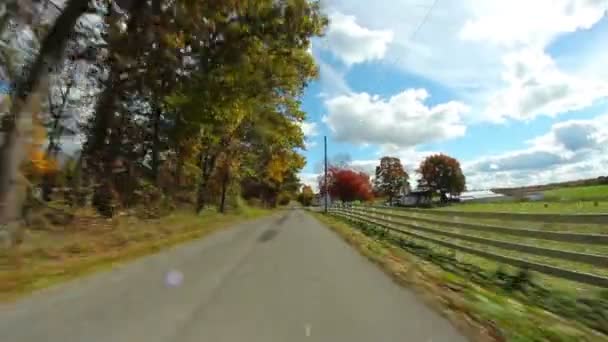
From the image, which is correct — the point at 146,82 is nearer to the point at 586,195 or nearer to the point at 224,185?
the point at 224,185

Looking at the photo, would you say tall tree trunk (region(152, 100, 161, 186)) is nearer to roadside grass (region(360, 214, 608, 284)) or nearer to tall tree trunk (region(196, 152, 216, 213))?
tall tree trunk (region(196, 152, 216, 213))

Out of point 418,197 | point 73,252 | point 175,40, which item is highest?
point 175,40

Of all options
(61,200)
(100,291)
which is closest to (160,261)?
(100,291)

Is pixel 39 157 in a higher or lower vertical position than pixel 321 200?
lower

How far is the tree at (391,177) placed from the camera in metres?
120

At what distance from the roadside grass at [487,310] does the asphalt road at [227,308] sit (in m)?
0.32

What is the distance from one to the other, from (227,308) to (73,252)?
7.71 meters

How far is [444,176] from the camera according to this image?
113750mm

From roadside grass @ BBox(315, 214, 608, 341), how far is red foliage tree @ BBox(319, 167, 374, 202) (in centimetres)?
8231

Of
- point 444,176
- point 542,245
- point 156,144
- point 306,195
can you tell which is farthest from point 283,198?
point 542,245

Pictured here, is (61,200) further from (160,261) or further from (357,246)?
(357,246)

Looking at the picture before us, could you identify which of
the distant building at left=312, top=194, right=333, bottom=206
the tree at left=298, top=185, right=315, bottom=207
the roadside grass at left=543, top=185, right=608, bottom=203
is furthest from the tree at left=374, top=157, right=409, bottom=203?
the roadside grass at left=543, top=185, right=608, bottom=203

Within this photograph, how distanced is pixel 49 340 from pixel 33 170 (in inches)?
606

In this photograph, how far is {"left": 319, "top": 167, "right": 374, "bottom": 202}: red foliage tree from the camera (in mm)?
91875
